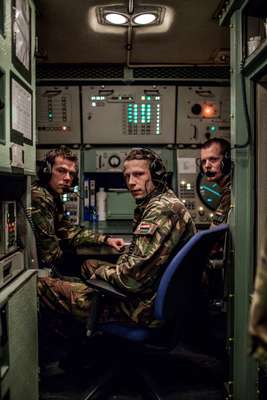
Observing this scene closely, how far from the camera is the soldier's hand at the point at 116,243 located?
241cm

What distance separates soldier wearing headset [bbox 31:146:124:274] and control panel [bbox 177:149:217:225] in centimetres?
80

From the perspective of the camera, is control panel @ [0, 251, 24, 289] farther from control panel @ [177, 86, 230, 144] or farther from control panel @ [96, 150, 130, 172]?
control panel @ [177, 86, 230, 144]

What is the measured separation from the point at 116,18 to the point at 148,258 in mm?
1362

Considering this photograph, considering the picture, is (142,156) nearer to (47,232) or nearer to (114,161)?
(47,232)

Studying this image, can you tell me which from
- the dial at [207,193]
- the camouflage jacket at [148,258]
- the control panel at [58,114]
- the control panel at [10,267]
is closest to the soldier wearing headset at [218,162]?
the dial at [207,193]

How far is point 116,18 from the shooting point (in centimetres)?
237

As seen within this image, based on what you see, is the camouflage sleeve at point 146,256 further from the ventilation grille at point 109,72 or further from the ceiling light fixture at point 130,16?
the ventilation grille at point 109,72

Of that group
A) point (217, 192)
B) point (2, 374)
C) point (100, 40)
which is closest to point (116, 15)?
point (100, 40)

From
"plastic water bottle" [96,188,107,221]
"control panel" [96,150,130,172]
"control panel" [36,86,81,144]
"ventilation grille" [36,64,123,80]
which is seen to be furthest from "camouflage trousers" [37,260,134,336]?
"ventilation grille" [36,64,123,80]

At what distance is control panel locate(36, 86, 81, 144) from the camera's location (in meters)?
3.08

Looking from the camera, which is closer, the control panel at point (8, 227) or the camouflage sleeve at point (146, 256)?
the control panel at point (8, 227)

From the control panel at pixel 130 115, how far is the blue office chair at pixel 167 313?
141cm

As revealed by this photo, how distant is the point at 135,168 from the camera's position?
2.17 m

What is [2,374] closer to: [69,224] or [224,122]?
[69,224]
